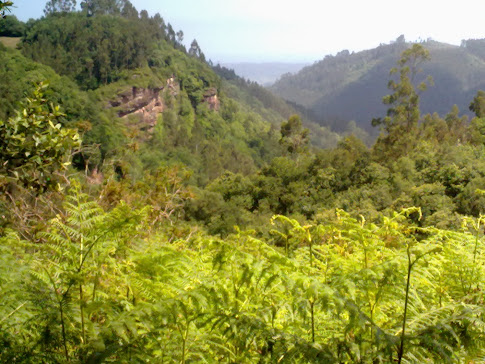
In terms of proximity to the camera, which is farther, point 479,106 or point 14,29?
point 14,29

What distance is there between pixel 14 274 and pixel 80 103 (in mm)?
46292

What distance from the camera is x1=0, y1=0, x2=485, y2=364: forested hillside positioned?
5.43 ft

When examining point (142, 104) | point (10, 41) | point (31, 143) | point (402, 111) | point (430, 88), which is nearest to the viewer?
point (31, 143)

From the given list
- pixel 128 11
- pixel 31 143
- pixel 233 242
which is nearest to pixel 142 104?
pixel 128 11

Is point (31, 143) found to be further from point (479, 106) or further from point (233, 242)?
point (479, 106)

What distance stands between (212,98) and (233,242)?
7700 cm

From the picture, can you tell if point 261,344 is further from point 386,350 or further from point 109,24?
point 109,24

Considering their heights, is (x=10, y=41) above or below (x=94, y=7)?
below

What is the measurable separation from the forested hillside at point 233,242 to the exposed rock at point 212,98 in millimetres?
18655

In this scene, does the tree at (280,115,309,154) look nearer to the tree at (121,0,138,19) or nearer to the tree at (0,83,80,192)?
the tree at (0,83,80,192)

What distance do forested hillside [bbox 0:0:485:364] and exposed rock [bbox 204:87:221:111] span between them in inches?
734

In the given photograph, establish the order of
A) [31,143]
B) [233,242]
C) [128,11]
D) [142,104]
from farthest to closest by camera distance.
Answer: [128,11] → [142,104] → [31,143] → [233,242]

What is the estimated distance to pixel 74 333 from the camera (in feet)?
6.04

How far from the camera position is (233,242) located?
2.64 m
